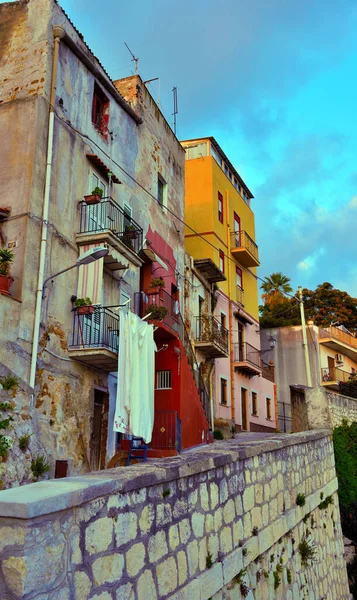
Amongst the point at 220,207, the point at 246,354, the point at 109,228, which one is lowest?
the point at 246,354

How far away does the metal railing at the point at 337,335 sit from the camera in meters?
36.8

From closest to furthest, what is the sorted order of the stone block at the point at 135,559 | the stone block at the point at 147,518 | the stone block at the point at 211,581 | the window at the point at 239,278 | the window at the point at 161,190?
the stone block at the point at 135,559
the stone block at the point at 147,518
the stone block at the point at 211,581
the window at the point at 161,190
the window at the point at 239,278

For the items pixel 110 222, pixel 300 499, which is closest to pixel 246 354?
pixel 110 222

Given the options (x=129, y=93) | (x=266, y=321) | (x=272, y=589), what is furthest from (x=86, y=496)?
(x=266, y=321)

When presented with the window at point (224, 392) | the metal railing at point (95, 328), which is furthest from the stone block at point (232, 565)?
the window at point (224, 392)

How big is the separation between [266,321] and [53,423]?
100 ft

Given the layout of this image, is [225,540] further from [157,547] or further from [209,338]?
[209,338]

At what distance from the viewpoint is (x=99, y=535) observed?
11.8 ft

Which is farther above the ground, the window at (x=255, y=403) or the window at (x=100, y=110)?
the window at (x=100, y=110)

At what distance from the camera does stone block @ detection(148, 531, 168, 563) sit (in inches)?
168

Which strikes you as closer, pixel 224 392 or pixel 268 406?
pixel 224 392

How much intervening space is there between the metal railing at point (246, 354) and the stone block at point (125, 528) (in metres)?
24.2

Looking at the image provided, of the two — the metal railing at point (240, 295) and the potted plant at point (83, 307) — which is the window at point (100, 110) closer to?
the potted plant at point (83, 307)

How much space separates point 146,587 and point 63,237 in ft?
33.9
